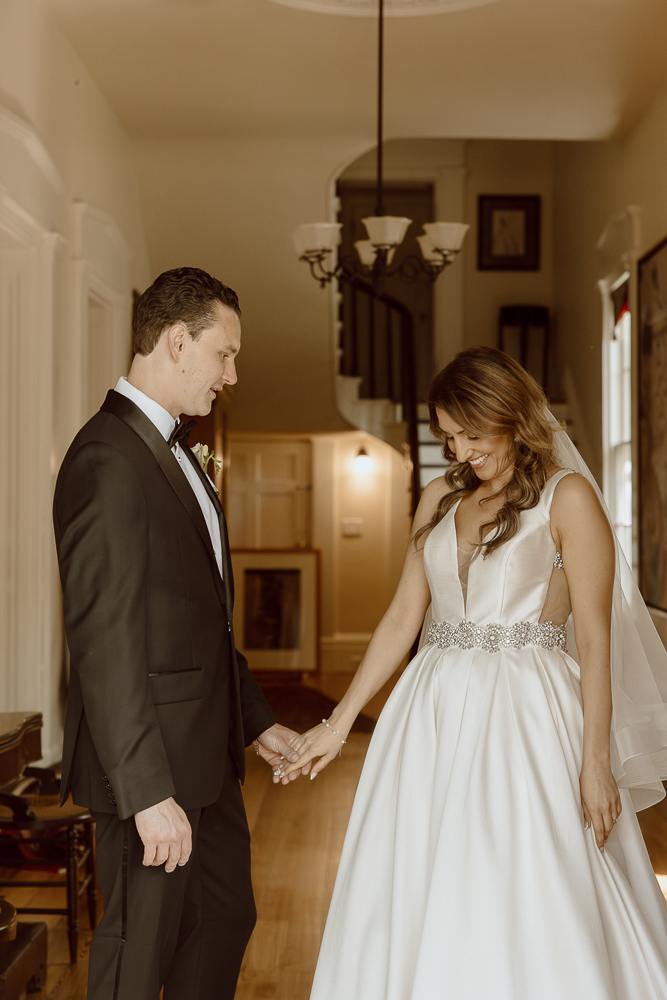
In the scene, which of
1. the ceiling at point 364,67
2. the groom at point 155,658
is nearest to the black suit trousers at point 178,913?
the groom at point 155,658

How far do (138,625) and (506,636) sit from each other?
0.82m

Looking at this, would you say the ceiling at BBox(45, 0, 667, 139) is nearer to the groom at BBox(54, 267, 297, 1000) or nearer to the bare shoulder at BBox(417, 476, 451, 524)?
the bare shoulder at BBox(417, 476, 451, 524)

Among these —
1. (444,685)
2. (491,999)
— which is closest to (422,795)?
(444,685)

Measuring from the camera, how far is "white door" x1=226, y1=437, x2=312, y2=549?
10039 mm

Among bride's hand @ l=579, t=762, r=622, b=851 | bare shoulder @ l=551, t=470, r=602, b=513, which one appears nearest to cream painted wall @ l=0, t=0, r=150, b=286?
bare shoulder @ l=551, t=470, r=602, b=513

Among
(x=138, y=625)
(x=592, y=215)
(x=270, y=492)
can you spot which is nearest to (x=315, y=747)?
(x=138, y=625)

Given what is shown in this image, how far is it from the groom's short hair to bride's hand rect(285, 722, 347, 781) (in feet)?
3.12

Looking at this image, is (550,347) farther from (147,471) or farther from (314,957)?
(147,471)

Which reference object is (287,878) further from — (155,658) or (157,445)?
(157,445)

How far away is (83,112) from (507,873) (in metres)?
4.36

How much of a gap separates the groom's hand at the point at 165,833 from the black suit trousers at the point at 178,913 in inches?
3.6

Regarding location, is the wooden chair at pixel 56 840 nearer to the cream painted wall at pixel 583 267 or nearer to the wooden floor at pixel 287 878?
the wooden floor at pixel 287 878

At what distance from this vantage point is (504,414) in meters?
2.01

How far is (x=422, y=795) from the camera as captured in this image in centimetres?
193
